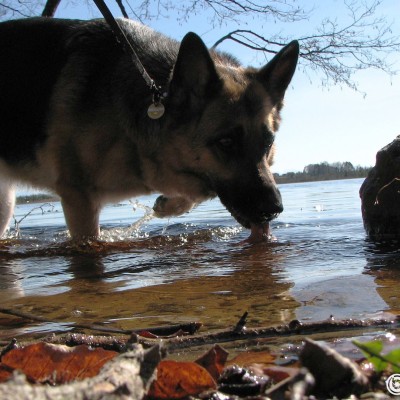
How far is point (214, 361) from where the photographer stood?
4.06 ft

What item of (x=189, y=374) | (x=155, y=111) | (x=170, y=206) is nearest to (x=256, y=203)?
(x=155, y=111)

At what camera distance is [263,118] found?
4270 mm

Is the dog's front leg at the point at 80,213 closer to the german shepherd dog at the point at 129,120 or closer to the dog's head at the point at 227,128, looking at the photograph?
the german shepherd dog at the point at 129,120

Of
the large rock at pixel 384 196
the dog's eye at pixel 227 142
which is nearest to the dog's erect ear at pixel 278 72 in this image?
the dog's eye at pixel 227 142

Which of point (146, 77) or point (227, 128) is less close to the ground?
point (146, 77)

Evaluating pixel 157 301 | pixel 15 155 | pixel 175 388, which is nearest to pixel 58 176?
pixel 15 155

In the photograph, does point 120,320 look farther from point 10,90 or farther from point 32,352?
point 10,90

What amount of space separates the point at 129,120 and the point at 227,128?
2.61ft

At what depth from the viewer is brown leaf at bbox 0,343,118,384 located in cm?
121

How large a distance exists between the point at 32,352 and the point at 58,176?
11.3ft

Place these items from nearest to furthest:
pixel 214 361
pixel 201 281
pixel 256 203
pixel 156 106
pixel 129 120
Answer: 1. pixel 214 361
2. pixel 201 281
3. pixel 256 203
4. pixel 156 106
5. pixel 129 120

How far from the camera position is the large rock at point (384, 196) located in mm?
4445

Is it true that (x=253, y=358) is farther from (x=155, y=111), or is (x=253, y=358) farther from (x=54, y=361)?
(x=155, y=111)

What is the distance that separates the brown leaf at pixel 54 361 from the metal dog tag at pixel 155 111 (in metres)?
3.12
